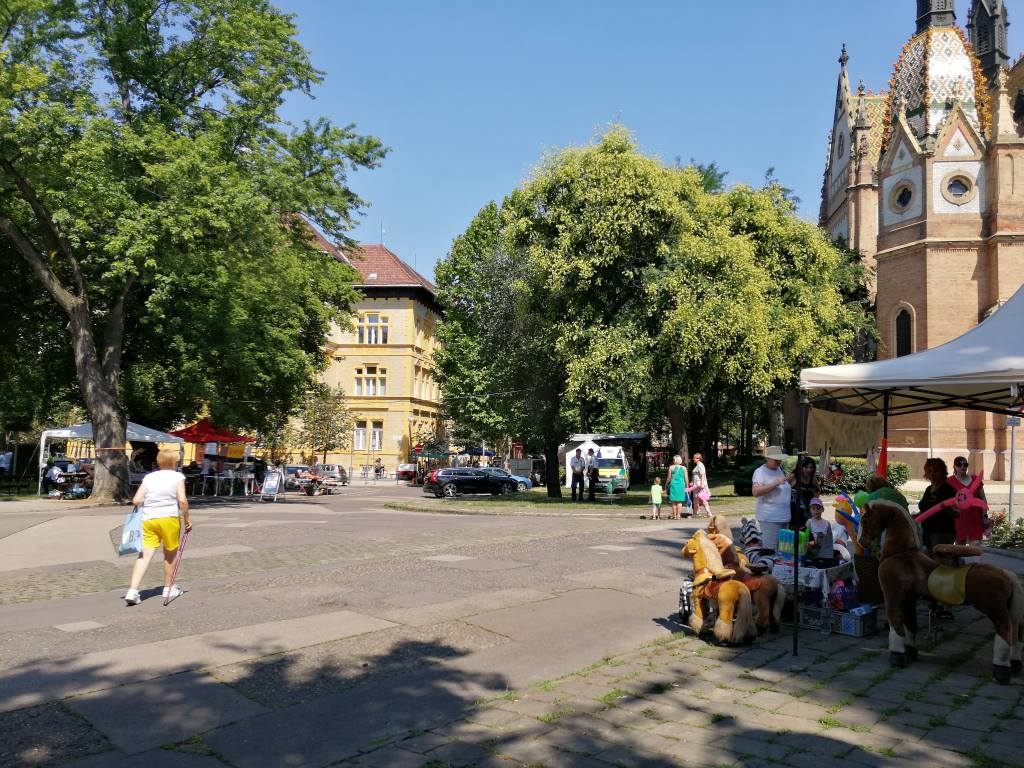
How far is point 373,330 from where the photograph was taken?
61.8 metres

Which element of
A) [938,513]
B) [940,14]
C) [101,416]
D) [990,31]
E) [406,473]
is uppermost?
[990,31]

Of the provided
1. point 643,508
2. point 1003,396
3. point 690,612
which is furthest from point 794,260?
point 690,612

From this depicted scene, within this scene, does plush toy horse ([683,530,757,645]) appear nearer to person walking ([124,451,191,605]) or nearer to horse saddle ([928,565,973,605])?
horse saddle ([928,565,973,605])

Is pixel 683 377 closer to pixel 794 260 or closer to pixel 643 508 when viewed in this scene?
pixel 643 508

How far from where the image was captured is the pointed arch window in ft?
126

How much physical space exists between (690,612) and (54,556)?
404 inches

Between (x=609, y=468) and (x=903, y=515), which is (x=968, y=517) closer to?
(x=903, y=515)

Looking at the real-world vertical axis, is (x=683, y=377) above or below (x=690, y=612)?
above

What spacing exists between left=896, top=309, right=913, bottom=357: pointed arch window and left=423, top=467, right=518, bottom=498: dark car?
2046 cm

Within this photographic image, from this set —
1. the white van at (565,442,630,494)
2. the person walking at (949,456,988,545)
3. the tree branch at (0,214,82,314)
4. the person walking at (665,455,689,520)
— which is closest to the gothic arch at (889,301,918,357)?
the white van at (565,442,630,494)

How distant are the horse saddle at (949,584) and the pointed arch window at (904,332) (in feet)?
118

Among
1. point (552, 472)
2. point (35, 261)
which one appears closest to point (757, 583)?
point (35, 261)

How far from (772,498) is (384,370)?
53.8 meters

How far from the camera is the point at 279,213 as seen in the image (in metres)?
23.9
